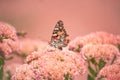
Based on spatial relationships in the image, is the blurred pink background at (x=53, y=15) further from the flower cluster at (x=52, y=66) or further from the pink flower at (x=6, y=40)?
the flower cluster at (x=52, y=66)

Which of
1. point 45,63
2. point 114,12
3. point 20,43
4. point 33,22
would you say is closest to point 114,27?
point 114,12

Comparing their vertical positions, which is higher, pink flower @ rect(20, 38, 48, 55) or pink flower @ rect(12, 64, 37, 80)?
pink flower @ rect(20, 38, 48, 55)

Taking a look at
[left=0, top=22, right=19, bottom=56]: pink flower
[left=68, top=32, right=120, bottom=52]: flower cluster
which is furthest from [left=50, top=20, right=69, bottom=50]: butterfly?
[left=0, top=22, right=19, bottom=56]: pink flower

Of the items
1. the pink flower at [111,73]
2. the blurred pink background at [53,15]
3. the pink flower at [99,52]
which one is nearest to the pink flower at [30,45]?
the blurred pink background at [53,15]

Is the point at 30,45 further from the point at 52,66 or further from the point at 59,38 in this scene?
the point at 52,66

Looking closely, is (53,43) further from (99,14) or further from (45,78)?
(99,14)

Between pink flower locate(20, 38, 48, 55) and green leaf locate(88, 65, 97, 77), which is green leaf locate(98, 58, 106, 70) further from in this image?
pink flower locate(20, 38, 48, 55)
